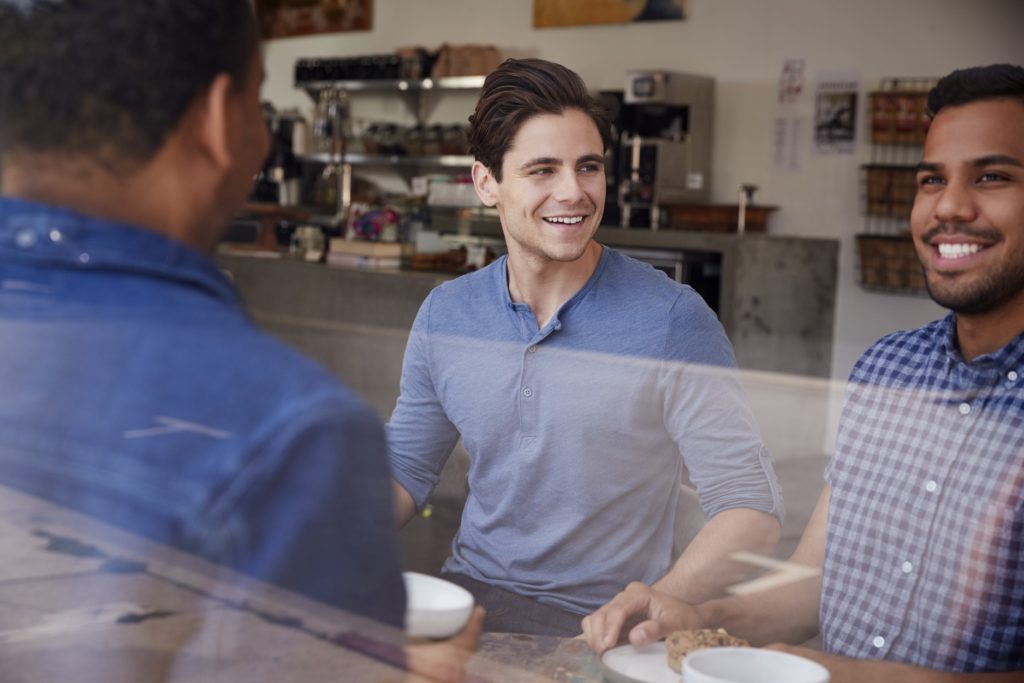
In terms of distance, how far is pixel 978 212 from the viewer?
4.24ft

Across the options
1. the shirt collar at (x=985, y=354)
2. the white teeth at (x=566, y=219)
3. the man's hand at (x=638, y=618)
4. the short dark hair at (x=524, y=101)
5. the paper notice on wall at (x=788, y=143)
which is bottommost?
the man's hand at (x=638, y=618)

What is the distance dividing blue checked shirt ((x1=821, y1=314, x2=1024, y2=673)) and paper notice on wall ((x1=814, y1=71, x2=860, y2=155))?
13.9 feet

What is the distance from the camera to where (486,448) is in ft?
4.74

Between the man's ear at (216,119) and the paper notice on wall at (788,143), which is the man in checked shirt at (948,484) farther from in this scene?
the paper notice on wall at (788,143)

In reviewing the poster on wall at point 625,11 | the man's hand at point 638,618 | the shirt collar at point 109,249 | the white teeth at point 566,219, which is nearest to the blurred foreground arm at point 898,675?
the man's hand at point 638,618

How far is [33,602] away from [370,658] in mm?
265

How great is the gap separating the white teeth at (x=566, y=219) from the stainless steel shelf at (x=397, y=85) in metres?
3.24

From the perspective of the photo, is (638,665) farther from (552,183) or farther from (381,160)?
(381,160)

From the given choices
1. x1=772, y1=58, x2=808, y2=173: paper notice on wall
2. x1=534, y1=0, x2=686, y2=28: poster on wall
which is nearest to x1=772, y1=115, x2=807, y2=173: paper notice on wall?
x1=772, y1=58, x2=808, y2=173: paper notice on wall

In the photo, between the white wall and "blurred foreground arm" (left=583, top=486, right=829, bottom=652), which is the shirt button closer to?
"blurred foreground arm" (left=583, top=486, right=829, bottom=652)

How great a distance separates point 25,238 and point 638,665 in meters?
0.60

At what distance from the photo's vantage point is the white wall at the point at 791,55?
16.9 feet

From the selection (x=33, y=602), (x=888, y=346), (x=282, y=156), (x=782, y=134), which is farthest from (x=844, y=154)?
(x=33, y=602)

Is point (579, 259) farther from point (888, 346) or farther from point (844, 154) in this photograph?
point (844, 154)
